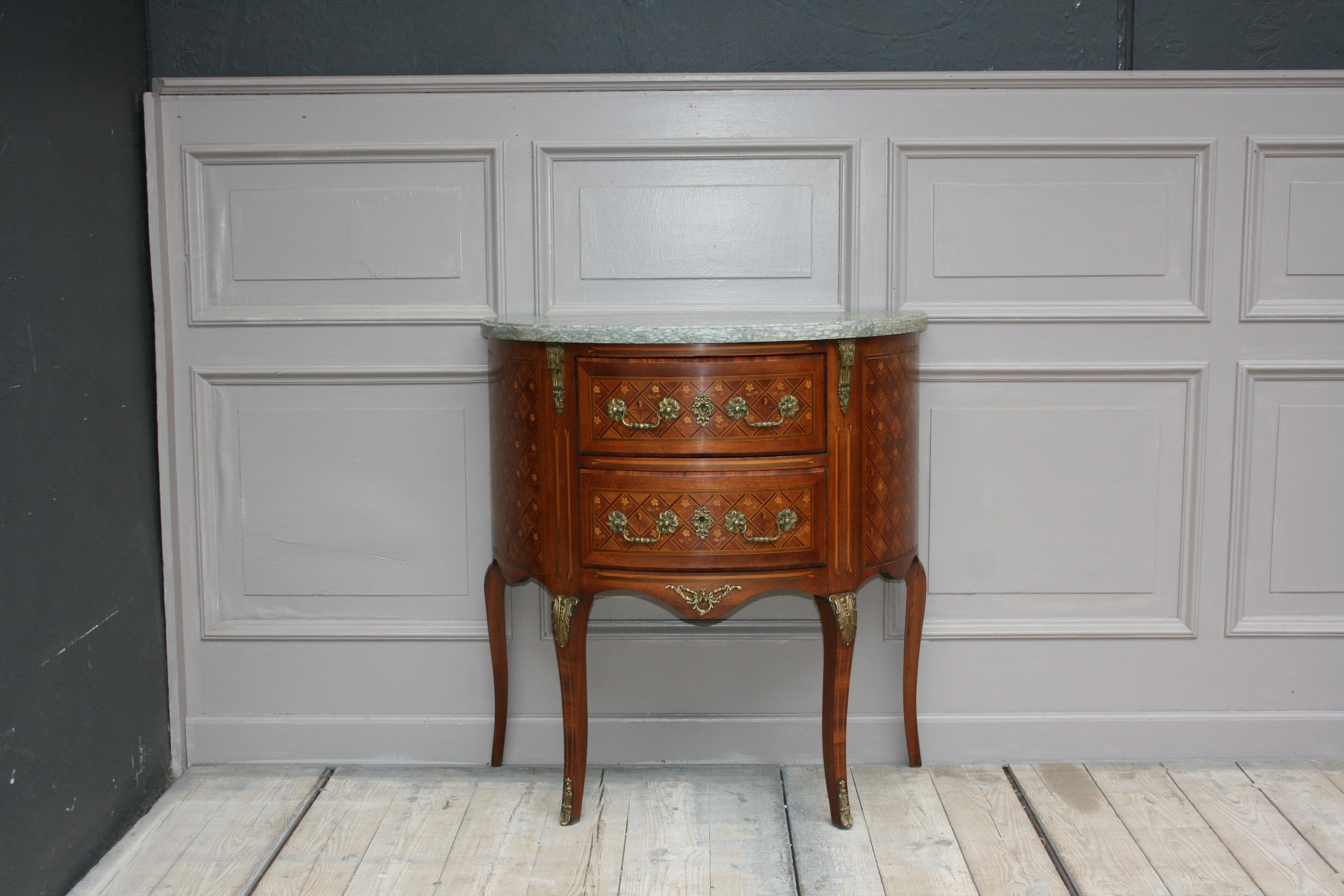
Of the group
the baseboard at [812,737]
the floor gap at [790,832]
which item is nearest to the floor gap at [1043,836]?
the baseboard at [812,737]

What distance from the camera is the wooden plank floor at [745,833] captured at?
202cm

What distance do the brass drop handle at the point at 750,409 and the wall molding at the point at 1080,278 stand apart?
59cm

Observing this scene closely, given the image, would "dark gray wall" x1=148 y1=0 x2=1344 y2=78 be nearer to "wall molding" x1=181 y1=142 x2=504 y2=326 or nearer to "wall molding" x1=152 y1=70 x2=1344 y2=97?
"wall molding" x1=152 y1=70 x2=1344 y2=97

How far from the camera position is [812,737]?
8.33 ft

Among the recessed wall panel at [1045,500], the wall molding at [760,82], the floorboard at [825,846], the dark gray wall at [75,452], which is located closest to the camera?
the dark gray wall at [75,452]

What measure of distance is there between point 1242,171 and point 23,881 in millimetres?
2682

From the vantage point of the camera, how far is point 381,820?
A: 7.49 feet

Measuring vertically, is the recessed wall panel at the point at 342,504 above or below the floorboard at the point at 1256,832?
above

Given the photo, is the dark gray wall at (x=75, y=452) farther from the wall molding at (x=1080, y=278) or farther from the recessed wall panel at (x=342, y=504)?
the wall molding at (x=1080, y=278)

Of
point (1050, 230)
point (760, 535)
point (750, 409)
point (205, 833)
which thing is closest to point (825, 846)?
point (760, 535)

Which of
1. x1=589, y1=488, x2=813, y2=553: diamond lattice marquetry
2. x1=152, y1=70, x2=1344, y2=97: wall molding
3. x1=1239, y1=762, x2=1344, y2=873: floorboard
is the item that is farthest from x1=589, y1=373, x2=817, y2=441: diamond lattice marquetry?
x1=1239, y1=762, x2=1344, y2=873: floorboard

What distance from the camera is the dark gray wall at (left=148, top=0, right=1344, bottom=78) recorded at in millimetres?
2443

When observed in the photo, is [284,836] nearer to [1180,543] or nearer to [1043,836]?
[1043,836]

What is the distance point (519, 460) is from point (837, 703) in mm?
758
